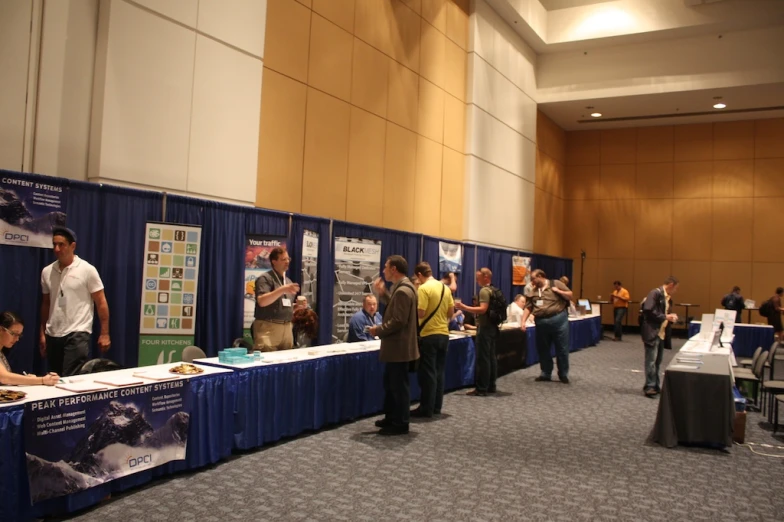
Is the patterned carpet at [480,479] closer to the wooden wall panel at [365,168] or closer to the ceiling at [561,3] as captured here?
the wooden wall panel at [365,168]

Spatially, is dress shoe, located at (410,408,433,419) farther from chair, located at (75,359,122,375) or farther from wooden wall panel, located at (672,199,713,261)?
wooden wall panel, located at (672,199,713,261)

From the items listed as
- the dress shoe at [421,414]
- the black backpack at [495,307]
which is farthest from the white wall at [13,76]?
the black backpack at [495,307]

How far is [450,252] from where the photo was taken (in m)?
10.3

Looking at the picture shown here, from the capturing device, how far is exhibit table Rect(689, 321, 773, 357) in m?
11.3

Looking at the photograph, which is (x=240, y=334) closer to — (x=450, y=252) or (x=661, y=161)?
(x=450, y=252)

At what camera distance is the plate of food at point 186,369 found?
3847mm

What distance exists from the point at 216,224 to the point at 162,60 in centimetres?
156

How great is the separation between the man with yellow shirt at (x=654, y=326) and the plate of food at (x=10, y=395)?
19.0 feet

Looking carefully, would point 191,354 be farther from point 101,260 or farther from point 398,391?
point 398,391

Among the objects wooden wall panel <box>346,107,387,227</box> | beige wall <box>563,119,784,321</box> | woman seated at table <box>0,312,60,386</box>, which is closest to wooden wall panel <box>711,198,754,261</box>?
beige wall <box>563,119,784,321</box>

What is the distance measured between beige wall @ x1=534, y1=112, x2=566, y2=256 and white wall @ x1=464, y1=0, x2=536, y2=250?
3.38ft

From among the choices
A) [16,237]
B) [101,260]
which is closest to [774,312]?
[101,260]

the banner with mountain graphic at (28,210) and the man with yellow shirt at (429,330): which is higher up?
the banner with mountain graphic at (28,210)

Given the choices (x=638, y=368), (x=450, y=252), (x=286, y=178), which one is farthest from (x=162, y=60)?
(x=638, y=368)
